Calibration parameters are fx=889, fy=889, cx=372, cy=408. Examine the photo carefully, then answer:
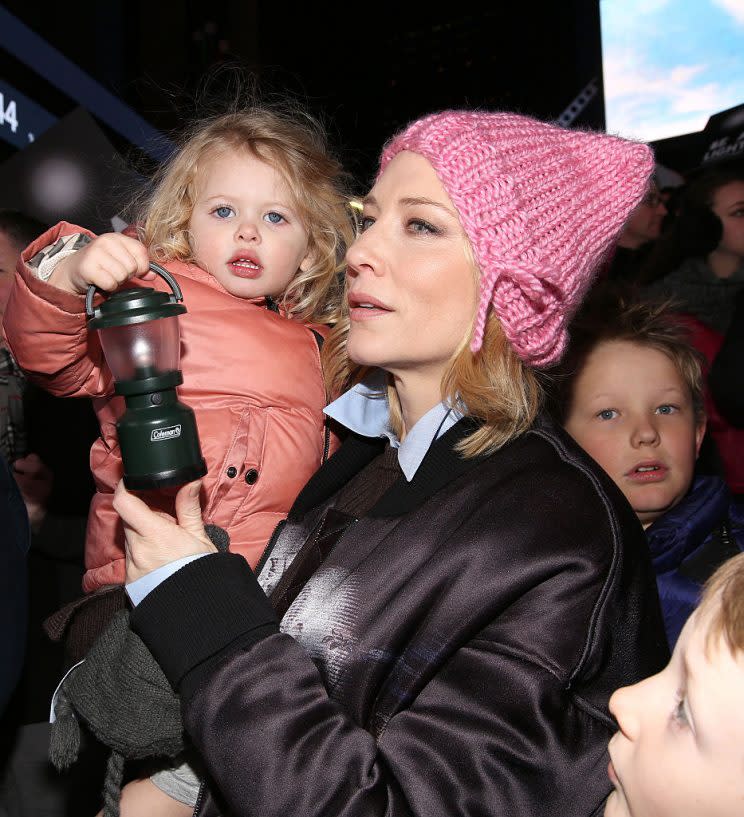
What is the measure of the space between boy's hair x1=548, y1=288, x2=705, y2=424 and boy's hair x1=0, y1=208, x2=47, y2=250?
6.20ft

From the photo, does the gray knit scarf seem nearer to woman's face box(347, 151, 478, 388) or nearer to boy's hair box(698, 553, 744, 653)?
woman's face box(347, 151, 478, 388)

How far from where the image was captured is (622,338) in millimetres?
2459

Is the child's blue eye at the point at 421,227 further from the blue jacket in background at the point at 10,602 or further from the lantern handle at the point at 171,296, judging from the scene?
the blue jacket in background at the point at 10,602

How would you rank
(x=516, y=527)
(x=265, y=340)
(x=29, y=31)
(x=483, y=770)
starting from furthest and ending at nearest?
(x=29, y=31)
(x=265, y=340)
(x=516, y=527)
(x=483, y=770)

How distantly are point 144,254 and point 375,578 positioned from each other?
722mm

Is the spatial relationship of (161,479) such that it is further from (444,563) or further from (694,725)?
(694,725)

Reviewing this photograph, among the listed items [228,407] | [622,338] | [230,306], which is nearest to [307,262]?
[230,306]

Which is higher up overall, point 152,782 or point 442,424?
point 442,424

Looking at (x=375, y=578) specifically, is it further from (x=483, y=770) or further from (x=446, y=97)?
(x=446, y=97)

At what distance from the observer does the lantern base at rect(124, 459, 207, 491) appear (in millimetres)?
1458

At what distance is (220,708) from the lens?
1325mm

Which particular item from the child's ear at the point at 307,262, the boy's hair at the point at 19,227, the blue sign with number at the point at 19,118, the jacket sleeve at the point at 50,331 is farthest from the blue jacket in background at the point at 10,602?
the blue sign with number at the point at 19,118

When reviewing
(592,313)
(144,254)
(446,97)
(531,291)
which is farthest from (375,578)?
(446,97)

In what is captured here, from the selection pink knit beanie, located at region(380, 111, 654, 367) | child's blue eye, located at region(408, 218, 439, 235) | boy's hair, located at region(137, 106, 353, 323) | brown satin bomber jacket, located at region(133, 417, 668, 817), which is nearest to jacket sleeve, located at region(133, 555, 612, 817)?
brown satin bomber jacket, located at region(133, 417, 668, 817)
